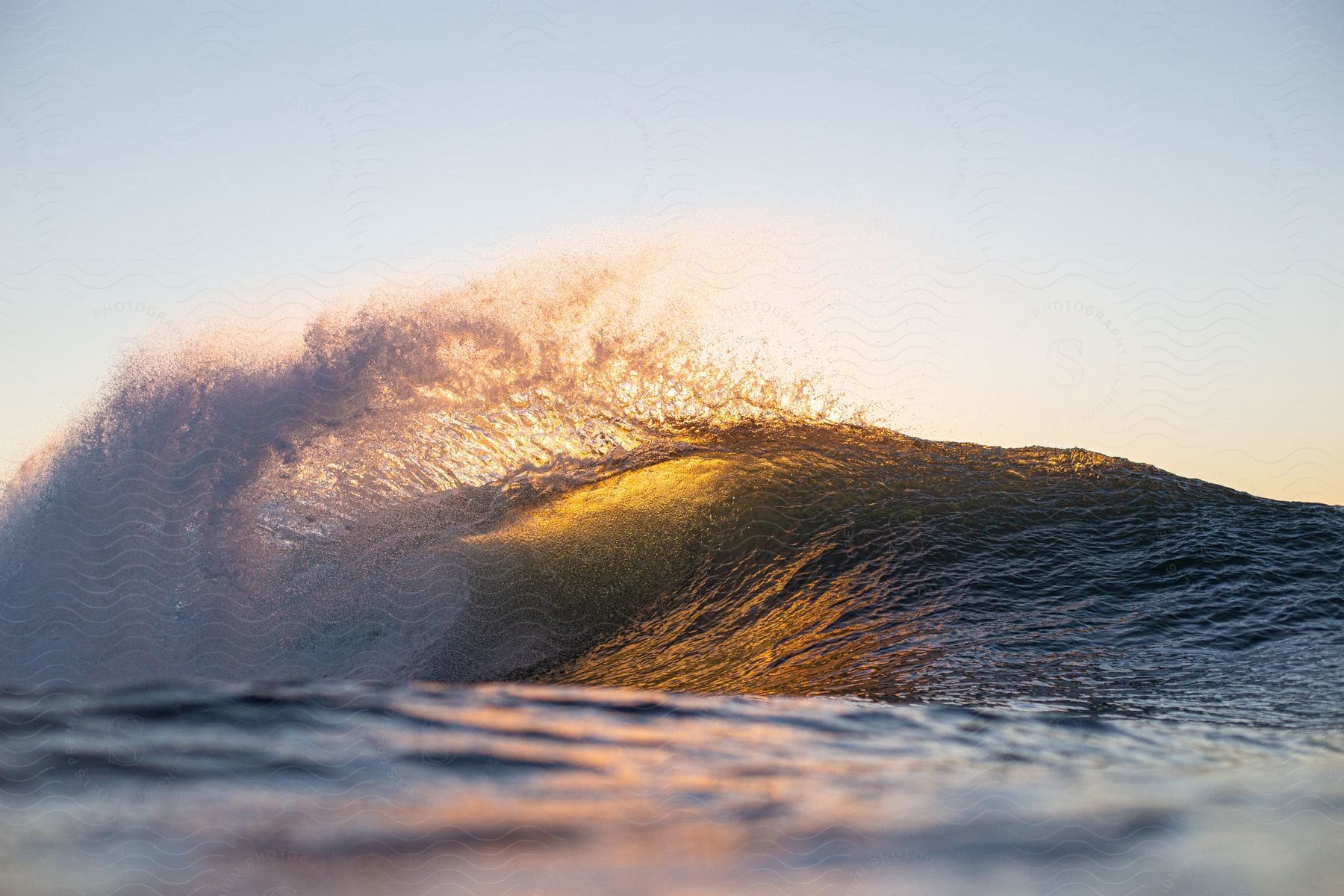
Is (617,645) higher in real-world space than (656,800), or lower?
higher

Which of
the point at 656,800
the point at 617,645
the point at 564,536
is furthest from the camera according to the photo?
the point at 564,536

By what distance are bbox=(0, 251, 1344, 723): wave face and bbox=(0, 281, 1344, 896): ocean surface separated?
0.07ft

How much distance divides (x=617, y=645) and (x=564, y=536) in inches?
37.2

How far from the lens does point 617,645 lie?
4.58 m

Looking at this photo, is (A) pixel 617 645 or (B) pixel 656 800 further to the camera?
(A) pixel 617 645

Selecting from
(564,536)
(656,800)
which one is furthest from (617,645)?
(656,800)

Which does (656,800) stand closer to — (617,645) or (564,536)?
(617,645)

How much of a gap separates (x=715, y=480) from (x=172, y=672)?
3.19 m

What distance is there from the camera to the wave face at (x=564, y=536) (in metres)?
4.49

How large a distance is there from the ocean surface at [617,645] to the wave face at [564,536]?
0.07 feet

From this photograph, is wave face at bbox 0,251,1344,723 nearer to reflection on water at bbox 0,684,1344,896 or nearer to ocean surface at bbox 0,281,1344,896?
ocean surface at bbox 0,281,1344,896

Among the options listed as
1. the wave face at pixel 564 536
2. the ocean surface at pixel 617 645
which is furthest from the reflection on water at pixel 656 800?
the wave face at pixel 564 536

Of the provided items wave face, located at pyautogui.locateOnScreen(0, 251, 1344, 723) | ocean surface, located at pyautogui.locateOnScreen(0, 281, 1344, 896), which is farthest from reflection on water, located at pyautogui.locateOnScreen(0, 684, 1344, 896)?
wave face, located at pyautogui.locateOnScreen(0, 251, 1344, 723)

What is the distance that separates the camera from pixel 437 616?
4.72 metres
